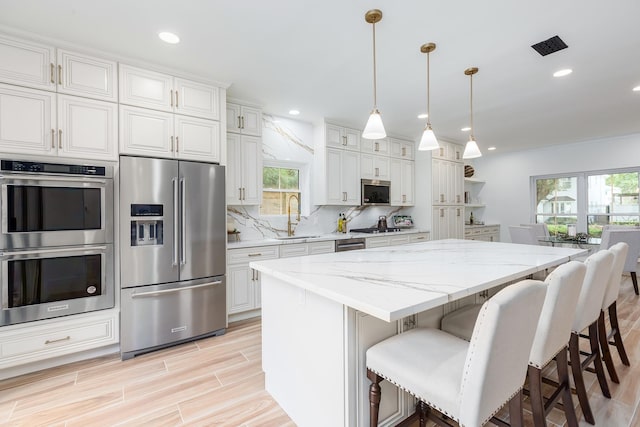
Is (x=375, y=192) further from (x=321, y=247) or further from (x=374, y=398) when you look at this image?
(x=374, y=398)

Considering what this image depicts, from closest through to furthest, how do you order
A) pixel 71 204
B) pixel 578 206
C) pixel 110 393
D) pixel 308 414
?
pixel 308 414
pixel 110 393
pixel 71 204
pixel 578 206

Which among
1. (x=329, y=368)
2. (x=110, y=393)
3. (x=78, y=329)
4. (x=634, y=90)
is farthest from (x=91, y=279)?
(x=634, y=90)

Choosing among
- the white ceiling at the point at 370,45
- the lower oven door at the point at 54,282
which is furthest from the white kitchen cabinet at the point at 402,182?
the lower oven door at the point at 54,282

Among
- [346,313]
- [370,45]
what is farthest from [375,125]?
[346,313]

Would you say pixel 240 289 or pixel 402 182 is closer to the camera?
pixel 240 289

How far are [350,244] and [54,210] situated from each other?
318 cm

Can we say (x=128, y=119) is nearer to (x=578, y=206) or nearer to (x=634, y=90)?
(x=634, y=90)

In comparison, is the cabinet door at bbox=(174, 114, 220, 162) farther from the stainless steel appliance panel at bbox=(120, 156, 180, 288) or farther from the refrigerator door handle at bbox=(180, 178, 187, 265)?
the refrigerator door handle at bbox=(180, 178, 187, 265)

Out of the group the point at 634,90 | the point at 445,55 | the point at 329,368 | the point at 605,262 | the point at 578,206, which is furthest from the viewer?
the point at 578,206

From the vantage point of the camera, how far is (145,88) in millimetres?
2738

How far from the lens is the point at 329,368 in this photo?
1.45 m

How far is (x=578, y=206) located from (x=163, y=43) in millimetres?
7575

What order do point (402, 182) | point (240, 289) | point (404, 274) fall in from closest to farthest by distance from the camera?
point (404, 274) → point (240, 289) → point (402, 182)

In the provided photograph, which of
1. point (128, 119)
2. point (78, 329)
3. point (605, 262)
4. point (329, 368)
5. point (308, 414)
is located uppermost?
point (128, 119)
